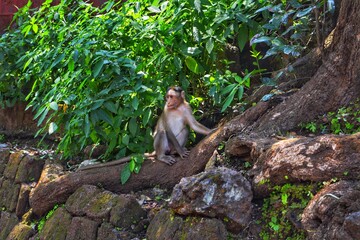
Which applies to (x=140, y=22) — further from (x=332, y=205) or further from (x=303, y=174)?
(x=332, y=205)

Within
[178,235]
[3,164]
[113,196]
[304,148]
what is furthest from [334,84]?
[3,164]

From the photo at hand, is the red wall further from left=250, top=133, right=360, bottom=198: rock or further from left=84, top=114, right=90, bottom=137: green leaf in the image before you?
left=250, top=133, right=360, bottom=198: rock

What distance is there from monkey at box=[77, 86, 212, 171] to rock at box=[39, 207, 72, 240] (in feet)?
1.80

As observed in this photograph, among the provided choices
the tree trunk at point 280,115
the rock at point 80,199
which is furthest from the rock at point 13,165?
the rock at point 80,199

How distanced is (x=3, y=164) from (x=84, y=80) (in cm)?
229

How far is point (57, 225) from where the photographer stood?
20.9ft

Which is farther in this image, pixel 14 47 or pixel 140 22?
pixel 14 47

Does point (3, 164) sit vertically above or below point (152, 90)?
below

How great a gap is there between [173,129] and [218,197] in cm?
218

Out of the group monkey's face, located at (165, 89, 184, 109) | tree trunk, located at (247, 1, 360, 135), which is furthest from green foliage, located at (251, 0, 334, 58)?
monkey's face, located at (165, 89, 184, 109)

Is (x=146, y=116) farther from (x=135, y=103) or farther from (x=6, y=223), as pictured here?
(x=6, y=223)

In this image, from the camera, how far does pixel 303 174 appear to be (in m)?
4.66

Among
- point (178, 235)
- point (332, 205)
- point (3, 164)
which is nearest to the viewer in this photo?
point (332, 205)

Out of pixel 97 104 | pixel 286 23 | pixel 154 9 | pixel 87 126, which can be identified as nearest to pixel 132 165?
pixel 87 126
